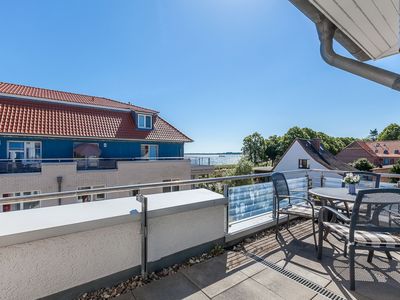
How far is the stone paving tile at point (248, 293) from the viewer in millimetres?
1800

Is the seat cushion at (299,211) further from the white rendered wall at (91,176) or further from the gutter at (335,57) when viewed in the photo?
the white rendered wall at (91,176)

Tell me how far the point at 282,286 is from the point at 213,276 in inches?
25.5

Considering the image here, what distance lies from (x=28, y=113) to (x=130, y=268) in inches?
470

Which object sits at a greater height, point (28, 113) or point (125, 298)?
point (28, 113)

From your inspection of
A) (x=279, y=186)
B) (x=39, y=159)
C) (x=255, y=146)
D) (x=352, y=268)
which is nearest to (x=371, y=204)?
(x=352, y=268)

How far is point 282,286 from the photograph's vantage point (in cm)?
195

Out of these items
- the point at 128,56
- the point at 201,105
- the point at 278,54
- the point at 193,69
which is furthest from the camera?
the point at 201,105

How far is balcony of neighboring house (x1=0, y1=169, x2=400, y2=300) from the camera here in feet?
5.26

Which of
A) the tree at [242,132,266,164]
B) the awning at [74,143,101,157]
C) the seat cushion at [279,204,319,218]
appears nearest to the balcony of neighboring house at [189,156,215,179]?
the awning at [74,143,101,157]

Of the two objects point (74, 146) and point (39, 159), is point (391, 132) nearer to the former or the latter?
point (74, 146)

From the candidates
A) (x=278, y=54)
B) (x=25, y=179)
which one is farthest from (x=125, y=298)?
(x=25, y=179)

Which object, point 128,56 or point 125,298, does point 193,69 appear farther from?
point 125,298

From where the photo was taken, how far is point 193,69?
12406mm

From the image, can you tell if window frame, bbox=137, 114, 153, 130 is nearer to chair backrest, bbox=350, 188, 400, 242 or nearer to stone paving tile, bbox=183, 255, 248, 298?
stone paving tile, bbox=183, 255, 248, 298
